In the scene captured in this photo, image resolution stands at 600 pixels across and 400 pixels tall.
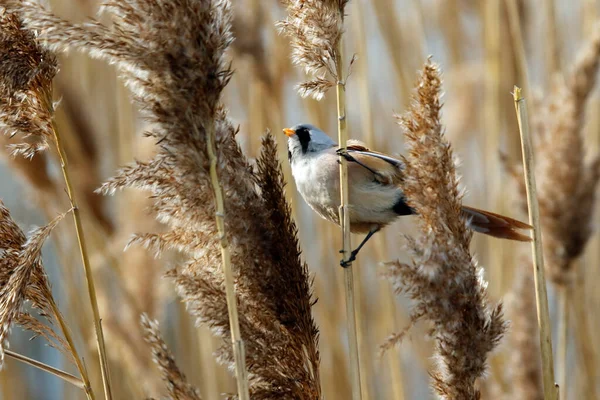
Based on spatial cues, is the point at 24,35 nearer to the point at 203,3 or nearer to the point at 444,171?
the point at 203,3

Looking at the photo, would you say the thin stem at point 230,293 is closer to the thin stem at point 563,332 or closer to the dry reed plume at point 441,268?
the dry reed plume at point 441,268

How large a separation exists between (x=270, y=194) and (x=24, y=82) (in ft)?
1.40

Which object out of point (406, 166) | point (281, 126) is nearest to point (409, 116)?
point (406, 166)

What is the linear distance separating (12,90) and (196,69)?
11.6 inches

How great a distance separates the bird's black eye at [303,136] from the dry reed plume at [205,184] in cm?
57

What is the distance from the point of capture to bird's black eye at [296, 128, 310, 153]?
1721mm

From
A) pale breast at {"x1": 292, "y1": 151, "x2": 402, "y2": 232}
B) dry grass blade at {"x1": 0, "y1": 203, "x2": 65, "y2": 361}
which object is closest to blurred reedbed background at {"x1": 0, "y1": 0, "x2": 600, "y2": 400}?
dry grass blade at {"x1": 0, "y1": 203, "x2": 65, "y2": 361}

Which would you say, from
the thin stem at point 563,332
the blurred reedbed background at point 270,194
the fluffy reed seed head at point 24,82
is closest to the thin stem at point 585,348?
the blurred reedbed background at point 270,194

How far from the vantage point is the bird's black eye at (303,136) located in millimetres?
1721

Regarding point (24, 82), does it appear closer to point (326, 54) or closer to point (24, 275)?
point (24, 275)

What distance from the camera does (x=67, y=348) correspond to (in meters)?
1.04

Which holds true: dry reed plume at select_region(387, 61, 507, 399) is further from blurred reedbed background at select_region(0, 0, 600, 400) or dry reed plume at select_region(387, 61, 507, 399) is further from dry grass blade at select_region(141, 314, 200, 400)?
dry grass blade at select_region(141, 314, 200, 400)

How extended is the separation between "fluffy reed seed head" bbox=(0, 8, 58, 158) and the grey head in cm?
76

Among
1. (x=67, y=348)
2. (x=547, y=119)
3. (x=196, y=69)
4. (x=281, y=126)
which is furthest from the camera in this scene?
(x=281, y=126)
